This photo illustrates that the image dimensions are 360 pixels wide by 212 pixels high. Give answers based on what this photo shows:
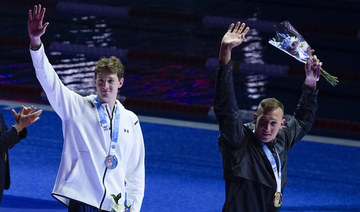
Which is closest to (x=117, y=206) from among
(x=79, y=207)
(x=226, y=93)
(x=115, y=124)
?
(x=79, y=207)

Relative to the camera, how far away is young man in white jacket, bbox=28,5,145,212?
4844 mm

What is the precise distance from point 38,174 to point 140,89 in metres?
3.07

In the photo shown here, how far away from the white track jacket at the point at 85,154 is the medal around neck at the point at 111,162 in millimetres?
20

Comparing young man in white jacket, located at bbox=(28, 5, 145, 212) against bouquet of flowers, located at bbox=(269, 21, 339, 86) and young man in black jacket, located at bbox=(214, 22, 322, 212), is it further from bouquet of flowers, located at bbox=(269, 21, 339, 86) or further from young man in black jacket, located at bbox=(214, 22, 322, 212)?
bouquet of flowers, located at bbox=(269, 21, 339, 86)

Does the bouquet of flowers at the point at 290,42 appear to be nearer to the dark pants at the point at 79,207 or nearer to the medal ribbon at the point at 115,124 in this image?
the medal ribbon at the point at 115,124

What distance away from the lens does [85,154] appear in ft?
15.9

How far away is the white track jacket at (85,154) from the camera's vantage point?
484cm

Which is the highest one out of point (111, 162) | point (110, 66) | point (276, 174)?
point (110, 66)

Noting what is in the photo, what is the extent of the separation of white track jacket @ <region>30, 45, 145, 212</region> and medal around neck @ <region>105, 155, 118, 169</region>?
20 mm

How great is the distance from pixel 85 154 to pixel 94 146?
7 centimetres

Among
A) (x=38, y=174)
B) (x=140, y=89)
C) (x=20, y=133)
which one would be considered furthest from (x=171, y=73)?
(x=20, y=133)

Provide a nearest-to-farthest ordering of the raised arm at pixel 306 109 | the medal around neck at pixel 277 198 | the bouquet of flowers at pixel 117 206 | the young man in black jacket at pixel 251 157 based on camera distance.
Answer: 1. the bouquet of flowers at pixel 117 206
2. the young man in black jacket at pixel 251 157
3. the medal around neck at pixel 277 198
4. the raised arm at pixel 306 109

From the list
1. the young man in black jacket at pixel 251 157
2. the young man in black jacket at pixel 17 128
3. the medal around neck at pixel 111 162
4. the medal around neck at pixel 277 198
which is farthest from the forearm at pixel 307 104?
the young man in black jacket at pixel 17 128

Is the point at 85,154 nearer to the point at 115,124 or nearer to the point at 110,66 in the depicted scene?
the point at 115,124
